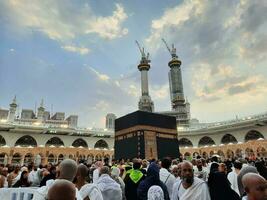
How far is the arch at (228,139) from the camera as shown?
120 feet

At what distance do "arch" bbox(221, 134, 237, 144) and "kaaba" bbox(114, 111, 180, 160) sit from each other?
1652 cm

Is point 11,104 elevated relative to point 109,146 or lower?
elevated

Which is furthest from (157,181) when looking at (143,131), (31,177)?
(143,131)

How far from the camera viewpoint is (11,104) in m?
46.5

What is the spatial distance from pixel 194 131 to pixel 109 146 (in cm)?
1453

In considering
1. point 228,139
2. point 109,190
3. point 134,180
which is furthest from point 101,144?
point 109,190

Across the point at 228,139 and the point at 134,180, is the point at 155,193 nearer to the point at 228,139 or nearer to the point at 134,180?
the point at 134,180

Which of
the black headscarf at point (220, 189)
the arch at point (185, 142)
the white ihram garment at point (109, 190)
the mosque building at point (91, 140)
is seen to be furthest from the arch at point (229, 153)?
the black headscarf at point (220, 189)

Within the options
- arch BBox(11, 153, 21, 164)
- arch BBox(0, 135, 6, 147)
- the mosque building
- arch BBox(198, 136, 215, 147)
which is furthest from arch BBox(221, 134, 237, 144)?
arch BBox(0, 135, 6, 147)

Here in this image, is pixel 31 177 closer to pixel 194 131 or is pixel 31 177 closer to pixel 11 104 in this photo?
pixel 194 131

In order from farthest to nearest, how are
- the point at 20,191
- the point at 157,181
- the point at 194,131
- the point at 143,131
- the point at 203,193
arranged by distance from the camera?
the point at 194,131
the point at 143,131
the point at 157,181
the point at 203,193
the point at 20,191

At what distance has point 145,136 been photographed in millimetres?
21547

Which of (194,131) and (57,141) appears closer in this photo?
(57,141)

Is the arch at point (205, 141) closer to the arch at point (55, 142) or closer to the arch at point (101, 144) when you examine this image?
the arch at point (101, 144)
